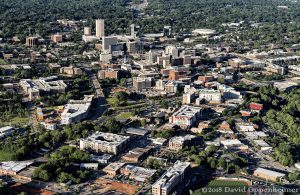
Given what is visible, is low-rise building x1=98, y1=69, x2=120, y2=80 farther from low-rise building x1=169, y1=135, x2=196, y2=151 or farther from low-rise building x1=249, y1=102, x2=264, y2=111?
low-rise building x1=169, y1=135, x2=196, y2=151

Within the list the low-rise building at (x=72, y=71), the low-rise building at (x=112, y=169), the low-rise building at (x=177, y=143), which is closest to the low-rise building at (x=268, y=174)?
the low-rise building at (x=177, y=143)

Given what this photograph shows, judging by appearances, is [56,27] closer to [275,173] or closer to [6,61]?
[6,61]

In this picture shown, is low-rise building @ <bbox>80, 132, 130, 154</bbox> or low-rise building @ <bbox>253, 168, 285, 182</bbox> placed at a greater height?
low-rise building @ <bbox>80, 132, 130, 154</bbox>

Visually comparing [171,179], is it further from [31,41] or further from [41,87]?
[31,41]

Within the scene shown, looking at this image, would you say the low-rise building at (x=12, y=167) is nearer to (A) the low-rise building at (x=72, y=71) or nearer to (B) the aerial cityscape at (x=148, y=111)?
(B) the aerial cityscape at (x=148, y=111)

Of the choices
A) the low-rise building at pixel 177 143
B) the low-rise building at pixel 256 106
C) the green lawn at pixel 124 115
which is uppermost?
the low-rise building at pixel 256 106

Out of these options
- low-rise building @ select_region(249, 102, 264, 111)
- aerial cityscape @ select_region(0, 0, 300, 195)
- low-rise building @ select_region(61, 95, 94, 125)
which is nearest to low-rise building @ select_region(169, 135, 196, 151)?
aerial cityscape @ select_region(0, 0, 300, 195)
